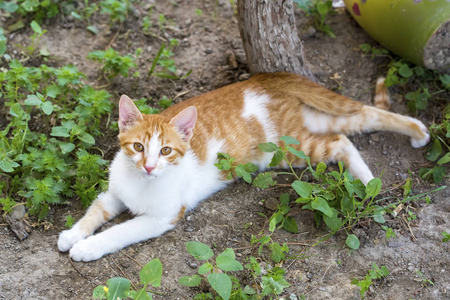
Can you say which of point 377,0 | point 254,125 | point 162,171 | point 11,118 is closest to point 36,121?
point 11,118

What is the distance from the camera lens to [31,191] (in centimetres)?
311

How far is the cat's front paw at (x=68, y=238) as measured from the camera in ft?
9.58

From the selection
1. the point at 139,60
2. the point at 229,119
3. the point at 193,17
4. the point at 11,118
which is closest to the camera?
the point at 229,119

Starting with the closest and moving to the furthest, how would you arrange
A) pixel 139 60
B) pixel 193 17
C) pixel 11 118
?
pixel 11 118 → pixel 139 60 → pixel 193 17

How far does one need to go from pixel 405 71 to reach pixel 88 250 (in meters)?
2.84

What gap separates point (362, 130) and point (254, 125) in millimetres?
913

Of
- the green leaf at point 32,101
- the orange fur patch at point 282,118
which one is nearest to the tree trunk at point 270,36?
the orange fur patch at point 282,118

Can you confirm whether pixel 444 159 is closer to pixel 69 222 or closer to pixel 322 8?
pixel 322 8

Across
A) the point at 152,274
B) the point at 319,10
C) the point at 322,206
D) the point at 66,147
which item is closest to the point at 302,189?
the point at 322,206

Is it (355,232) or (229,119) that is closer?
(355,232)

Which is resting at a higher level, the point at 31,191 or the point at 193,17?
the point at 193,17

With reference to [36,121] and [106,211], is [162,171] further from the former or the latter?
[36,121]

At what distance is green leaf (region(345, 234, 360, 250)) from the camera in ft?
9.44

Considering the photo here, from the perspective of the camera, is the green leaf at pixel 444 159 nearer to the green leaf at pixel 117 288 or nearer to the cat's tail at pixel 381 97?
the cat's tail at pixel 381 97
